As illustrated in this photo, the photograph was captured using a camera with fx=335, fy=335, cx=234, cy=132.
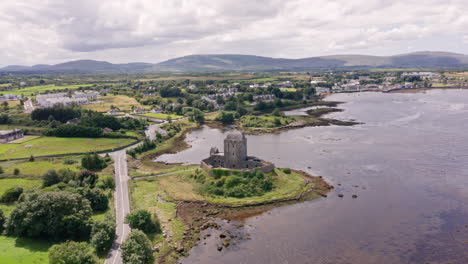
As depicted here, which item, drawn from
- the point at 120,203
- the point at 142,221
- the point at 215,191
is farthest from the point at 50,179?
the point at 215,191

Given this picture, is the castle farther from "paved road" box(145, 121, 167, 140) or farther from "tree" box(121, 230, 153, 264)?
"paved road" box(145, 121, 167, 140)

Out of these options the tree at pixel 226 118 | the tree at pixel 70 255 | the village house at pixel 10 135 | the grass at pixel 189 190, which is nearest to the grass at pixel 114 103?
the village house at pixel 10 135

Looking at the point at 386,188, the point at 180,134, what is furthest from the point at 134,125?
the point at 386,188

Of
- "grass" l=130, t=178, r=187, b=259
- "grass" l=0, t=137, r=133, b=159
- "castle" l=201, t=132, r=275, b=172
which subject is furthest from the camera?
"grass" l=0, t=137, r=133, b=159

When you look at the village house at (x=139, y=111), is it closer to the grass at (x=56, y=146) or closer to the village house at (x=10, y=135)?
the grass at (x=56, y=146)

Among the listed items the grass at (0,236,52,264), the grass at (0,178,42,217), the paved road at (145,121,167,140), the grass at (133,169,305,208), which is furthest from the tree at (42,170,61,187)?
the paved road at (145,121,167,140)

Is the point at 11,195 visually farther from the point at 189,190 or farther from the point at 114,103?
the point at 114,103
